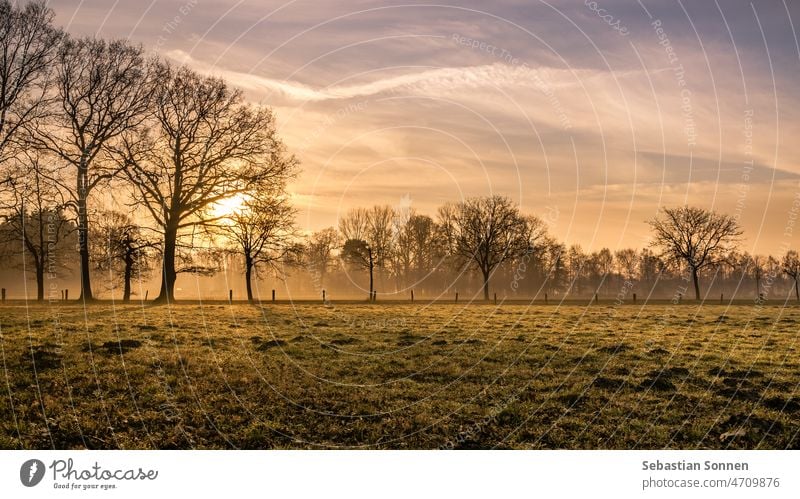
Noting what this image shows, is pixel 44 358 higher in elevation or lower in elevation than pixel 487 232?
lower

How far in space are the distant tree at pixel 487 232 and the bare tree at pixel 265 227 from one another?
29392 mm

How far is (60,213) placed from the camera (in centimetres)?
3262

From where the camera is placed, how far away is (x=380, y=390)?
14094 millimetres

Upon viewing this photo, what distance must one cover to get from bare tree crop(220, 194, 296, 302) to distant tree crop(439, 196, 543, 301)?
→ 29392 mm

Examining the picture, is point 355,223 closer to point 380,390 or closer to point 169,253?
point 169,253

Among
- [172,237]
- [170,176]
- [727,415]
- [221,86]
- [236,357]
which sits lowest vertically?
[727,415]

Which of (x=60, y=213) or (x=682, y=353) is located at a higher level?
(x=60, y=213)

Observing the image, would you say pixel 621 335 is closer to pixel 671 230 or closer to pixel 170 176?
pixel 170 176

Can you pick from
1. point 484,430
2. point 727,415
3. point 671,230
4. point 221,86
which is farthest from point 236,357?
point 671,230

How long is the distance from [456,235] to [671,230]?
2794 cm
